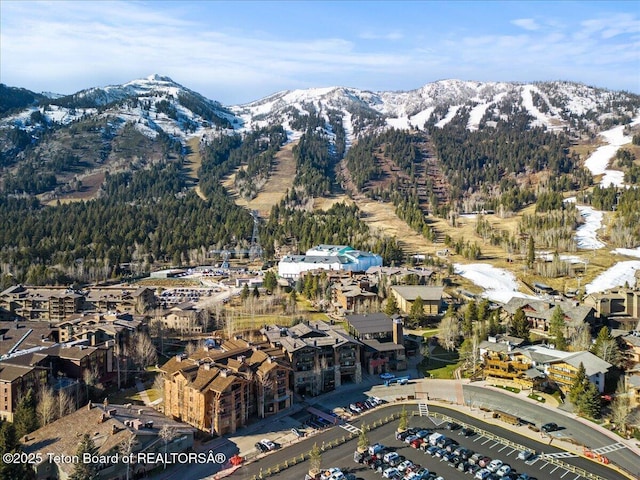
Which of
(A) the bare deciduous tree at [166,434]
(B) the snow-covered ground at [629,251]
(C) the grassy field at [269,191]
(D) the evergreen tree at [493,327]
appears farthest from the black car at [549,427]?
(C) the grassy field at [269,191]

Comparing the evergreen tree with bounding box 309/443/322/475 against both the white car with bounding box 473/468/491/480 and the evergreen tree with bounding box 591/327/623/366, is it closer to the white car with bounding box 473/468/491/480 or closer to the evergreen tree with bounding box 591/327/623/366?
the white car with bounding box 473/468/491/480

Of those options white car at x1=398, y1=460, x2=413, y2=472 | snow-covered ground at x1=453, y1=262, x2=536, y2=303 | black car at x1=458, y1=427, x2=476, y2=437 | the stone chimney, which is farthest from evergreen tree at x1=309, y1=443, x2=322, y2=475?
snow-covered ground at x1=453, y1=262, x2=536, y2=303

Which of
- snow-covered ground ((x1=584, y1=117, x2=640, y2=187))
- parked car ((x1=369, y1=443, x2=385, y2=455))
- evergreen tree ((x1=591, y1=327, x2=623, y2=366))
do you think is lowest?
parked car ((x1=369, y1=443, x2=385, y2=455))

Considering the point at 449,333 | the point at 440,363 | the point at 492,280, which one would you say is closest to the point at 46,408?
the point at 440,363

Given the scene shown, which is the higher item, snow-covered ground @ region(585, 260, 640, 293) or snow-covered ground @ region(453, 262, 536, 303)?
snow-covered ground @ region(585, 260, 640, 293)

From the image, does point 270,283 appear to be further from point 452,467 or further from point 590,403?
point 452,467

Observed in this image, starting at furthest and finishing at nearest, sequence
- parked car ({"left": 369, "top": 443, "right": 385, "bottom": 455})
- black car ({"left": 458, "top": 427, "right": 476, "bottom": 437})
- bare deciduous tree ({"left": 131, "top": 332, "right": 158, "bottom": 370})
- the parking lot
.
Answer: bare deciduous tree ({"left": 131, "top": 332, "right": 158, "bottom": 370}) → black car ({"left": 458, "top": 427, "right": 476, "bottom": 437}) → parked car ({"left": 369, "top": 443, "right": 385, "bottom": 455}) → the parking lot

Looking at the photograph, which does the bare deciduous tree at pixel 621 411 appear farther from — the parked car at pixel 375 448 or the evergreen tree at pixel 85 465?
the evergreen tree at pixel 85 465

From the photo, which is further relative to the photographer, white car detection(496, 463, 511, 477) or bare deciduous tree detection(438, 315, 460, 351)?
bare deciduous tree detection(438, 315, 460, 351)
